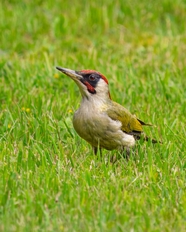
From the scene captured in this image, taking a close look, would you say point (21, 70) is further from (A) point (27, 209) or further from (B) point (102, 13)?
(A) point (27, 209)

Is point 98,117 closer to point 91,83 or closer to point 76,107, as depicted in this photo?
point 91,83

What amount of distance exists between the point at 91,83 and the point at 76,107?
1221 mm

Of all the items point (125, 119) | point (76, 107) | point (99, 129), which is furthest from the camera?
point (76, 107)

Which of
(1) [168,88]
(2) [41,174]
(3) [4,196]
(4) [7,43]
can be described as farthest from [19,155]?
(4) [7,43]

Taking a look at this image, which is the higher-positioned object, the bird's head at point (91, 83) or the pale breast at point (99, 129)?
the bird's head at point (91, 83)

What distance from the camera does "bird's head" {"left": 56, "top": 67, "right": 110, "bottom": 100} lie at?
18.4ft

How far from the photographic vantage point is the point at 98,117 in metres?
5.55

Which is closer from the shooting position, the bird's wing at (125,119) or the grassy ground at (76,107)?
the grassy ground at (76,107)

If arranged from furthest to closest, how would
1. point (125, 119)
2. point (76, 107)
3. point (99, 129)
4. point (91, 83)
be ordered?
point (76, 107) < point (125, 119) < point (91, 83) < point (99, 129)

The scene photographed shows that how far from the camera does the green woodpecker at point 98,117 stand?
217 inches

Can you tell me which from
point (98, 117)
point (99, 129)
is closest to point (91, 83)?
point (98, 117)

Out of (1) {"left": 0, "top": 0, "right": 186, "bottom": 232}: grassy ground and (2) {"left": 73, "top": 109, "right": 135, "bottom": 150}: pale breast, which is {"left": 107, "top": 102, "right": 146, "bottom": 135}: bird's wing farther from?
(1) {"left": 0, "top": 0, "right": 186, "bottom": 232}: grassy ground

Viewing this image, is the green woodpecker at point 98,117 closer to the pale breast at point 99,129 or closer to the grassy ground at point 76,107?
the pale breast at point 99,129

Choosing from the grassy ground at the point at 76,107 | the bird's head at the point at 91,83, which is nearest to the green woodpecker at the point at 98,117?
the bird's head at the point at 91,83
